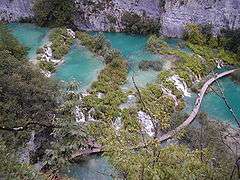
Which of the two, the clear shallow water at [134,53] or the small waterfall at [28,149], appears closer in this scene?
the small waterfall at [28,149]

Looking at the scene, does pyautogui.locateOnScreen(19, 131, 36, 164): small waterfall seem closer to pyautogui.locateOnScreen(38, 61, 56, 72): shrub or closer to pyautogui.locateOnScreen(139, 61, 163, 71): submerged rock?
pyautogui.locateOnScreen(38, 61, 56, 72): shrub

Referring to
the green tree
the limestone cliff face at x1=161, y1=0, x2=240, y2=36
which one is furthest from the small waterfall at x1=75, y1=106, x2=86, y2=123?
the limestone cliff face at x1=161, y1=0, x2=240, y2=36

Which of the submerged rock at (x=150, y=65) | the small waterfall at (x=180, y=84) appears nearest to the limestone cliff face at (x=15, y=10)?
the submerged rock at (x=150, y=65)

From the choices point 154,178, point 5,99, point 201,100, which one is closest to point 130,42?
point 201,100

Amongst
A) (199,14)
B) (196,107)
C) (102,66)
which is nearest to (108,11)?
(199,14)

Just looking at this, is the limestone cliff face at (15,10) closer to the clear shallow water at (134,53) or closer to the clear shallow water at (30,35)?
the clear shallow water at (30,35)

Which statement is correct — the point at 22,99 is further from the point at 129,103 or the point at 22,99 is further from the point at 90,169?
the point at 129,103
